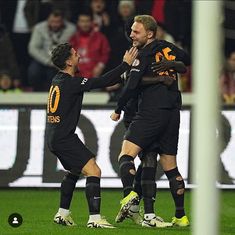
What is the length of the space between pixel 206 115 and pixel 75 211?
19.8 ft

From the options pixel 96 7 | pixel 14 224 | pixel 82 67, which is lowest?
pixel 14 224

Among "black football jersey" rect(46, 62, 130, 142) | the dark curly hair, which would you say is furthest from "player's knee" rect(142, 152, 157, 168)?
the dark curly hair

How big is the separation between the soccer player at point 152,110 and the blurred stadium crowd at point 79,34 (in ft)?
15.8

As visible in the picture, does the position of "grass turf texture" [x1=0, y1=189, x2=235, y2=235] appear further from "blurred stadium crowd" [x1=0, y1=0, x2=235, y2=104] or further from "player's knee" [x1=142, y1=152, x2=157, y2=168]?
"blurred stadium crowd" [x1=0, y1=0, x2=235, y2=104]

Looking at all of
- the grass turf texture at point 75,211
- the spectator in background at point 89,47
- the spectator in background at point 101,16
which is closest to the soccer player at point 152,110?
the grass turf texture at point 75,211

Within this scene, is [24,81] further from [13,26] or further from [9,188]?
[9,188]

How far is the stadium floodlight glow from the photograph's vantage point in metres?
3.45

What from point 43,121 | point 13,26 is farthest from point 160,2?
point 43,121

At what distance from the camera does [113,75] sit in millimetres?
7793

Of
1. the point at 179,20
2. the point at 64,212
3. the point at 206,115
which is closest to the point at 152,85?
the point at 64,212

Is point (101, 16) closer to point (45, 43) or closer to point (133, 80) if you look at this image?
point (45, 43)

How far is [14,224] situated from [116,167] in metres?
3.28

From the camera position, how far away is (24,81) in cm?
1410

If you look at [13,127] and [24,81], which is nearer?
[13,127]
